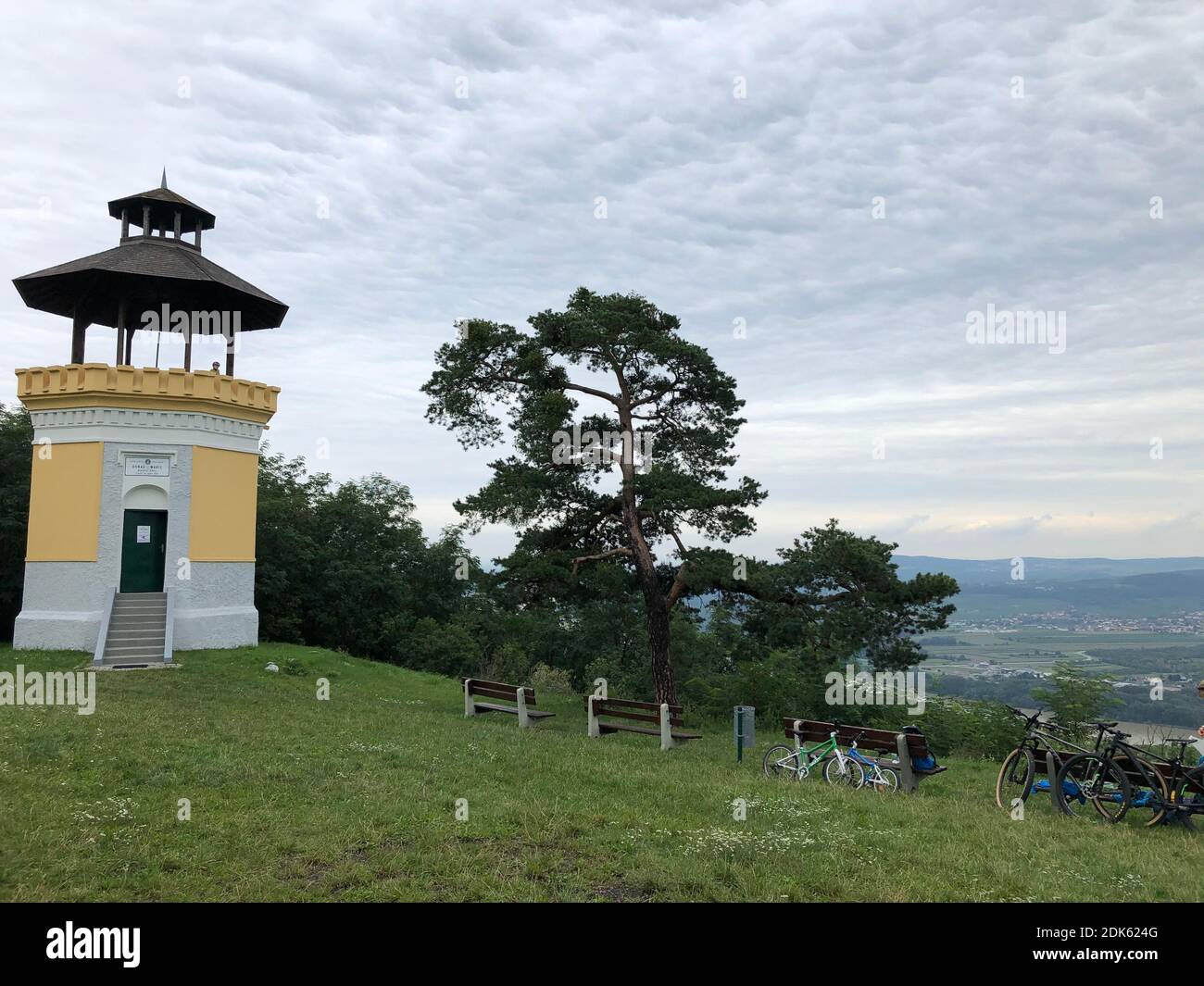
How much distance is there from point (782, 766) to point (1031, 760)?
129 inches

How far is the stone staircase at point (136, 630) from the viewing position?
62.0 feet

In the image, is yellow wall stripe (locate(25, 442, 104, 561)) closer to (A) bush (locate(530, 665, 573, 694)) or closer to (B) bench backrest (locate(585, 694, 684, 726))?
(B) bench backrest (locate(585, 694, 684, 726))

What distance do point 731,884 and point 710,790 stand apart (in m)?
3.42

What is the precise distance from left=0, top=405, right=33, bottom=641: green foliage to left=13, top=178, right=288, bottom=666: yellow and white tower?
412 centimetres

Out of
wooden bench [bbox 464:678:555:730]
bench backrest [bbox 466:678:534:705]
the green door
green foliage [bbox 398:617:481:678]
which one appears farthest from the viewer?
green foliage [bbox 398:617:481:678]

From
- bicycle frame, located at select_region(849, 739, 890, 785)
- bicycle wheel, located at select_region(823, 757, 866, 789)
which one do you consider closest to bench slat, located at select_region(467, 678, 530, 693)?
bicycle wheel, located at select_region(823, 757, 866, 789)

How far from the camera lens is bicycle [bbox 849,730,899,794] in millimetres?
10398

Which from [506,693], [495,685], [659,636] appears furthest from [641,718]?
[659,636]

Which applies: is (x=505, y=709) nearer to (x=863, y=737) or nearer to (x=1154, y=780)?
(x=863, y=737)

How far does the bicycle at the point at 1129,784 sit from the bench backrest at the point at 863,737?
1.69 m

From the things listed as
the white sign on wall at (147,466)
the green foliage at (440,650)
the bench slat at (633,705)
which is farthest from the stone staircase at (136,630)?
the green foliage at (440,650)

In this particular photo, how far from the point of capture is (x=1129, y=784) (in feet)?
28.4

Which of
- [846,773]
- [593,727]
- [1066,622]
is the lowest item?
[1066,622]
